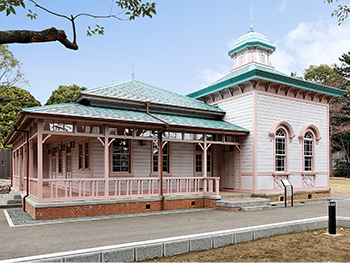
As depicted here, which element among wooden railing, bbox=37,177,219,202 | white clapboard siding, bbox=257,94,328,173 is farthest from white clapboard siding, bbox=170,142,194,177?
white clapboard siding, bbox=257,94,328,173

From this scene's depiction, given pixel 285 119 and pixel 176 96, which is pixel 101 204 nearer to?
pixel 176 96

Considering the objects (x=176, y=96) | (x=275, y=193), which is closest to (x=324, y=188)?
(x=275, y=193)

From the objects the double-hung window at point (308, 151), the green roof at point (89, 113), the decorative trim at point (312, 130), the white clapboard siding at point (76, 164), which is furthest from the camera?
the double-hung window at point (308, 151)

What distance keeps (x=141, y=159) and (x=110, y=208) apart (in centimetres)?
322

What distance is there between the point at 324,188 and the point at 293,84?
19.7ft

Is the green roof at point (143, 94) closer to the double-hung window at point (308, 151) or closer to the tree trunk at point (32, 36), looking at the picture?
the double-hung window at point (308, 151)

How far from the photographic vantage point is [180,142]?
1460 cm

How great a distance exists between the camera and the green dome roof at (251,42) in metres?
18.5

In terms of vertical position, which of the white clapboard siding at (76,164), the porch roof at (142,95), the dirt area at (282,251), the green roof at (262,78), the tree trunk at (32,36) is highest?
the green roof at (262,78)

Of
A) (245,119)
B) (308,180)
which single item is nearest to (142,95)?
(245,119)

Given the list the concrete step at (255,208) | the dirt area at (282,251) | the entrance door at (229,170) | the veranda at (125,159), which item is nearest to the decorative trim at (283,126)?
the veranda at (125,159)

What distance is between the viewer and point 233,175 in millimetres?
15836

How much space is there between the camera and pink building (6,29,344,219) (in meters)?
11.2

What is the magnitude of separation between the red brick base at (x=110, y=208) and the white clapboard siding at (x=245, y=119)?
3.05 meters
